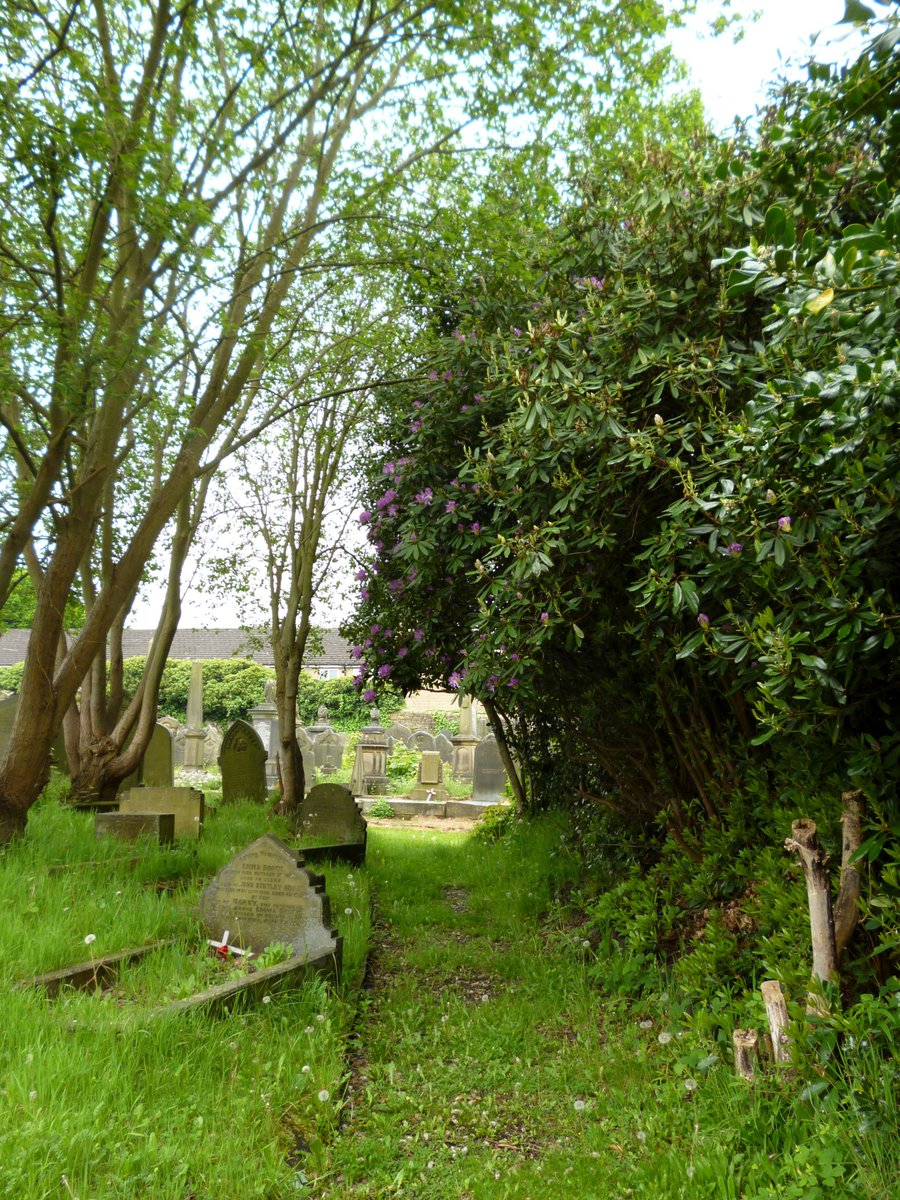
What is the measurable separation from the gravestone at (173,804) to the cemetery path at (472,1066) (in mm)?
2269

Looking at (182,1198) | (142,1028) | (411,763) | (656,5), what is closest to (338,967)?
(142,1028)


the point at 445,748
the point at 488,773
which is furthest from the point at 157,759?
the point at 445,748

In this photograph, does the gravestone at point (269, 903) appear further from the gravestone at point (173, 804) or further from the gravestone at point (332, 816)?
the gravestone at point (332, 816)

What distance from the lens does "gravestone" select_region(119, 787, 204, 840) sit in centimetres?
826

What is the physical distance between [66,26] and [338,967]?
5832 millimetres

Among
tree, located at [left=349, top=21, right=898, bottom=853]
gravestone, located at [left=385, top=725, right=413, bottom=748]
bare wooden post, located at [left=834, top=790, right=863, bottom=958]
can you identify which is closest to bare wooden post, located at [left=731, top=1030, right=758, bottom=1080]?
bare wooden post, located at [left=834, top=790, right=863, bottom=958]

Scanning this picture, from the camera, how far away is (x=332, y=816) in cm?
927

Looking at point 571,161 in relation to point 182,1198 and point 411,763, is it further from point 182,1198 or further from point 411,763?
point 411,763

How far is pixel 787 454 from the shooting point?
3406 mm

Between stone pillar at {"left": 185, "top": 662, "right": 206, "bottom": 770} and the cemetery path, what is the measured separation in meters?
17.6

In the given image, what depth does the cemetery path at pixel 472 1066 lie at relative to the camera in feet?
10.9

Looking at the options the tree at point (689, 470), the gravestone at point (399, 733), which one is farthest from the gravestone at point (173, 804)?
the gravestone at point (399, 733)

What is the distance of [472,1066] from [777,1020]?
1.68 m

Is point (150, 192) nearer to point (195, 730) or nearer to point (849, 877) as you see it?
point (849, 877)
